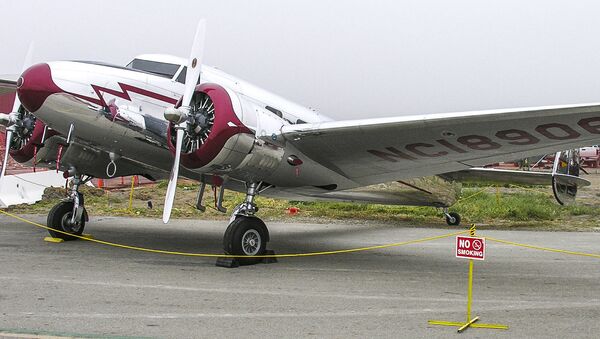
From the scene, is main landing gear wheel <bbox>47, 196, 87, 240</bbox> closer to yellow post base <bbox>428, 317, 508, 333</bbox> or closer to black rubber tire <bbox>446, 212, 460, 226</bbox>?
yellow post base <bbox>428, 317, 508, 333</bbox>

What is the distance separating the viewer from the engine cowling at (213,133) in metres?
8.84

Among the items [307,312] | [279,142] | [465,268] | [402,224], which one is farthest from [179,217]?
[307,312]

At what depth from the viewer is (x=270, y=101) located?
1046 centimetres

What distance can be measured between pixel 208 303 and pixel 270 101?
454 cm

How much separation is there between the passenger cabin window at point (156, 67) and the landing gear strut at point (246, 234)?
8.10 feet

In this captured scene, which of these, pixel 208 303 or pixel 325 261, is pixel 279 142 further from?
pixel 208 303

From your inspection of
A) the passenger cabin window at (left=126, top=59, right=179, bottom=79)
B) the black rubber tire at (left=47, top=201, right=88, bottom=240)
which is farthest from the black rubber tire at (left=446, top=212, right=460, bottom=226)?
the black rubber tire at (left=47, top=201, right=88, bottom=240)

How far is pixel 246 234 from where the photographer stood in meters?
9.56

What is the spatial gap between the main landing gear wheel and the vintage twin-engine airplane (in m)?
1.38

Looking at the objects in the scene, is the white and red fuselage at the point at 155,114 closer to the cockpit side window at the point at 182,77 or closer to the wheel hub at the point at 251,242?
the cockpit side window at the point at 182,77

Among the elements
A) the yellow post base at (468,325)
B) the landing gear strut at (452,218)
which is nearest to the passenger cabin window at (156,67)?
the yellow post base at (468,325)

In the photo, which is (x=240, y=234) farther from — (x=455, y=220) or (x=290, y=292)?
(x=455, y=220)

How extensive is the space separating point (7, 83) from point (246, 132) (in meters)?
7.02

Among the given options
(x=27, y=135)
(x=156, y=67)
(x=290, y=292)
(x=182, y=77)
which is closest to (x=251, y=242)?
(x=290, y=292)
